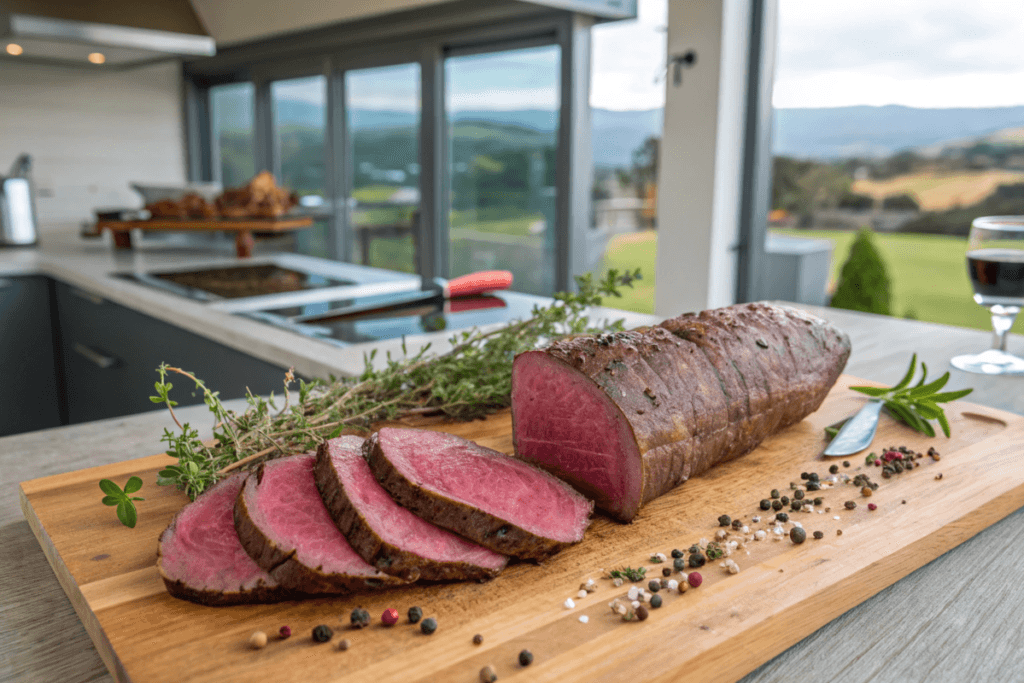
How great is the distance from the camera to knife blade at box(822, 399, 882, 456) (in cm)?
127

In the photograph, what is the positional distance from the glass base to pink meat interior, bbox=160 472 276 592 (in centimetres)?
170

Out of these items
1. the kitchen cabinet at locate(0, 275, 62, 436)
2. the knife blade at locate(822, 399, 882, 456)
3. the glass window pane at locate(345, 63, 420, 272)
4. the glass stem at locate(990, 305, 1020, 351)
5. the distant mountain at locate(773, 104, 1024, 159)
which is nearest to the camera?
the knife blade at locate(822, 399, 882, 456)

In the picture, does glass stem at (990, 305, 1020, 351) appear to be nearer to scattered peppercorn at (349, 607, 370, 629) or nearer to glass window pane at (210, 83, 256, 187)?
scattered peppercorn at (349, 607, 370, 629)

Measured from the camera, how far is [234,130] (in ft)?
22.0

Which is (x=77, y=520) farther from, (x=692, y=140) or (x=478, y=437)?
(x=692, y=140)

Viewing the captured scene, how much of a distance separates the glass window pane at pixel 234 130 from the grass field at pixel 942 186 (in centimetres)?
488

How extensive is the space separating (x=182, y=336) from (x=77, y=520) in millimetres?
1650

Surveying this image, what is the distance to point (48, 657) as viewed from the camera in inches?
32.1

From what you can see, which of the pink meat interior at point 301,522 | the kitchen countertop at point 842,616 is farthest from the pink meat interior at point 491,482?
the kitchen countertop at point 842,616

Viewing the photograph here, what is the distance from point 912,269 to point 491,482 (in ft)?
15.4

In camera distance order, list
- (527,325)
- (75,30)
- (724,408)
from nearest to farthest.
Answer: (724,408) < (527,325) < (75,30)

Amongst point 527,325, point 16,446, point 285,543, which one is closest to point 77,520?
point 285,543

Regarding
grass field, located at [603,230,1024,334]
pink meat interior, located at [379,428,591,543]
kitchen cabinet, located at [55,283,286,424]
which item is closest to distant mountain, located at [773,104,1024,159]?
grass field, located at [603,230,1024,334]

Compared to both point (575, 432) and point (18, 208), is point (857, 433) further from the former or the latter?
point (18, 208)
